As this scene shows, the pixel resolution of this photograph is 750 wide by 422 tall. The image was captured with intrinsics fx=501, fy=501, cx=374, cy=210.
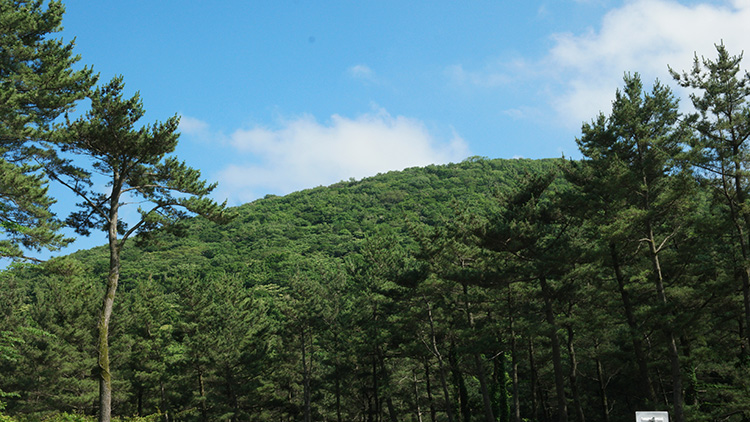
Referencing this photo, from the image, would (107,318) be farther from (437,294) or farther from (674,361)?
(674,361)

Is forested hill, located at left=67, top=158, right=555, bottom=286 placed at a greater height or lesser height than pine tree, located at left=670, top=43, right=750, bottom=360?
greater

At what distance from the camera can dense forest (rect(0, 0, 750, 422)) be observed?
1661 centimetres

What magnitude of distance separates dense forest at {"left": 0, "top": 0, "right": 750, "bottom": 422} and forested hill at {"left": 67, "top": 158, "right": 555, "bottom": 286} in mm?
30268

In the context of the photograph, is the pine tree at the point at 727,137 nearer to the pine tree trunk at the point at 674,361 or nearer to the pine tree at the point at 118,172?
the pine tree trunk at the point at 674,361

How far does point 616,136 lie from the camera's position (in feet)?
65.2

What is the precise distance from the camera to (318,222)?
4252 inches

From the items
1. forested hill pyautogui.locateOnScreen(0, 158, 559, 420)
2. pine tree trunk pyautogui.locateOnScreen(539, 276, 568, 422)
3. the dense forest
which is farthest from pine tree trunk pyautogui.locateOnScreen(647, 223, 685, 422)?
forested hill pyautogui.locateOnScreen(0, 158, 559, 420)

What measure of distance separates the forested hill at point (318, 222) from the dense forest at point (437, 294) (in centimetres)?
3027

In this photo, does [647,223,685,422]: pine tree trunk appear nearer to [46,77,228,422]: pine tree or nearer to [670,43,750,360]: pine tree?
[670,43,750,360]: pine tree

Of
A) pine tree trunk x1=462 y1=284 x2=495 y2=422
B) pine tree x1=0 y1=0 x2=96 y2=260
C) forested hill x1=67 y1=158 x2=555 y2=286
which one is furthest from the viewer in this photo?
forested hill x1=67 y1=158 x2=555 y2=286

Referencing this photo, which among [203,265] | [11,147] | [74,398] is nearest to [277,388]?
[74,398]

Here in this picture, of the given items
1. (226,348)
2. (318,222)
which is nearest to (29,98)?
(226,348)

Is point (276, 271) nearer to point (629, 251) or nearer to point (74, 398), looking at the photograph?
point (74, 398)

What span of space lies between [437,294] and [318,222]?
273 ft
